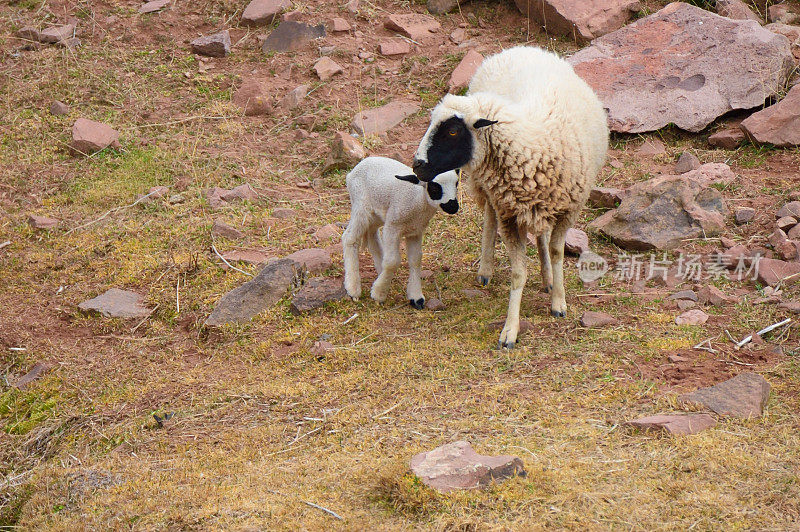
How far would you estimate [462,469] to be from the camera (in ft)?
13.6

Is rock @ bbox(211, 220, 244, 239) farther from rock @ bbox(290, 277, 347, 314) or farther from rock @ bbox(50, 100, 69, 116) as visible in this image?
rock @ bbox(50, 100, 69, 116)

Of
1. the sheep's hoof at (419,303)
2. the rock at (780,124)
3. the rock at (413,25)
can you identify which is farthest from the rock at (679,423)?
the rock at (413,25)

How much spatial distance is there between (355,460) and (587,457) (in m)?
1.26

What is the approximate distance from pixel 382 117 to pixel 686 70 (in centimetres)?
353

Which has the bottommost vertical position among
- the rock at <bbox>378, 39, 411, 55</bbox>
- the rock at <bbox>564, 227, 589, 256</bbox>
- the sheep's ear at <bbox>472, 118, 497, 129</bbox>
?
the rock at <bbox>564, 227, 589, 256</bbox>

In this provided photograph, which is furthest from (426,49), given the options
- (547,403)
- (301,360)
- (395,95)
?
(547,403)

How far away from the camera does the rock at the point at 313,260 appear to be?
7262mm

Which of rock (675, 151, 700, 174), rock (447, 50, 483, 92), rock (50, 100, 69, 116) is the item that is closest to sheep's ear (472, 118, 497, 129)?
rock (675, 151, 700, 174)

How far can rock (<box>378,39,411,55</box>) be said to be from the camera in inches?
440

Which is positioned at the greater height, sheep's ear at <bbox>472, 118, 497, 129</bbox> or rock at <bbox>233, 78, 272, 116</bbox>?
sheep's ear at <bbox>472, 118, 497, 129</bbox>

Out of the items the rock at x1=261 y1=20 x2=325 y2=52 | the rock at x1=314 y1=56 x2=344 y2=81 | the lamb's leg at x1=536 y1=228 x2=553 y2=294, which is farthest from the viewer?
the rock at x1=261 y1=20 x2=325 y2=52

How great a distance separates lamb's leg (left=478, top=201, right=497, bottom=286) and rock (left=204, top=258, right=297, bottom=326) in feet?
5.28

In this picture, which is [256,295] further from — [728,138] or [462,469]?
[728,138]

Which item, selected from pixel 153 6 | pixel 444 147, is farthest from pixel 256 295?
pixel 153 6
